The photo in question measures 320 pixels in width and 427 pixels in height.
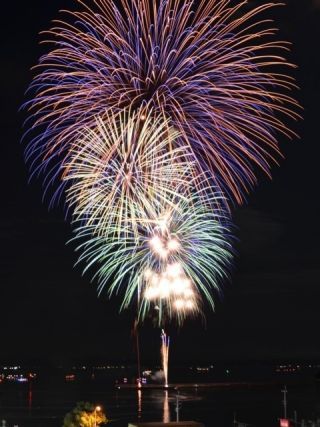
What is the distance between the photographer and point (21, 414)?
343 feet

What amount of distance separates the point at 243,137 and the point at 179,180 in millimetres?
3317

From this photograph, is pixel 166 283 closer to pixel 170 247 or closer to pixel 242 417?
pixel 170 247

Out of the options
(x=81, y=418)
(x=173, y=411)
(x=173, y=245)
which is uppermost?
(x=173, y=245)

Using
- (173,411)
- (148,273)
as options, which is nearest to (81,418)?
(148,273)

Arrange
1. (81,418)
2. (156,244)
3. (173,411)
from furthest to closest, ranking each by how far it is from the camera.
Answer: (173,411), (156,244), (81,418)

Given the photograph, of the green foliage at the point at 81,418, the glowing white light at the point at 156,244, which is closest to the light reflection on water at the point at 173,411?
the green foliage at the point at 81,418

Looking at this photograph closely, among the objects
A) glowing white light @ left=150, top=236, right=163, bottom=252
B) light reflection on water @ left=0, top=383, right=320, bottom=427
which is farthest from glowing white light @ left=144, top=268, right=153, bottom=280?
light reflection on water @ left=0, top=383, right=320, bottom=427

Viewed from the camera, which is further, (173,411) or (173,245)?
(173,411)

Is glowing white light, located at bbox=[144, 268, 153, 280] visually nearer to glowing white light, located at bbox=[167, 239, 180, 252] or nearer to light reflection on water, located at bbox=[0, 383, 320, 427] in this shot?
glowing white light, located at bbox=[167, 239, 180, 252]

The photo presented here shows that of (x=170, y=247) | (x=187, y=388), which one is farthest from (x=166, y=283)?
(x=187, y=388)

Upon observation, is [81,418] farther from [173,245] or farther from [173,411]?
[173,411]

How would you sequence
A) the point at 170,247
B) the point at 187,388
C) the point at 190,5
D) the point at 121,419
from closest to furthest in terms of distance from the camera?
the point at 190,5, the point at 170,247, the point at 121,419, the point at 187,388

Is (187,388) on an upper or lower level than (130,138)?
lower

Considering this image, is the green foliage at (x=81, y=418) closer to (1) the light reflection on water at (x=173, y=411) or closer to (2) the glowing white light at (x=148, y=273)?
(2) the glowing white light at (x=148, y=273)
